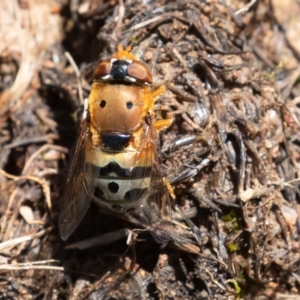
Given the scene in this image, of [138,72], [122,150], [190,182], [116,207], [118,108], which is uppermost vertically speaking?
[138,72]

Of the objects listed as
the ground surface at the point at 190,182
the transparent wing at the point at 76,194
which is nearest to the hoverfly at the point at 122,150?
the transparent wing at the point at 76,194

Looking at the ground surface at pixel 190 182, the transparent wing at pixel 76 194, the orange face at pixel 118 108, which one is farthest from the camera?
the ground surface at pixel 190 182

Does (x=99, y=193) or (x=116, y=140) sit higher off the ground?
(x=116, y=140)

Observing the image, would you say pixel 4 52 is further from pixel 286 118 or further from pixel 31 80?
pixel 286 118

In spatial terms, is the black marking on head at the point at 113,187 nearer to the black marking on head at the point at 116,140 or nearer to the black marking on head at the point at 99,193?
the black marking on head at the point at 99,193

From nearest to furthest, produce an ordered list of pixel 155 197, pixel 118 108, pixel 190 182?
pixel 118 108
pixel 155 197
pixel 190 182

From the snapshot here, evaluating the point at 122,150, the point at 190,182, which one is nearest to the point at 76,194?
the point at 122,150

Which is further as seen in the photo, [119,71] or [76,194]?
[76,194]

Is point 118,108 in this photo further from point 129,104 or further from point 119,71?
point 119,71
